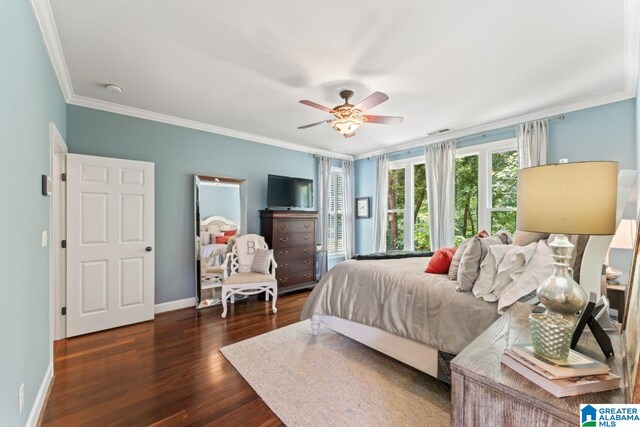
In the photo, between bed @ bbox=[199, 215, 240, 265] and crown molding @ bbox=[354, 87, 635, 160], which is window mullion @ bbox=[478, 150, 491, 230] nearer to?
crown molding @ bbox=[354, 87, 635, 160]

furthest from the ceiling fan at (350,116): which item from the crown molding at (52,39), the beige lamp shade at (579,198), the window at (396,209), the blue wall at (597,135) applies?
the window at (396,209)

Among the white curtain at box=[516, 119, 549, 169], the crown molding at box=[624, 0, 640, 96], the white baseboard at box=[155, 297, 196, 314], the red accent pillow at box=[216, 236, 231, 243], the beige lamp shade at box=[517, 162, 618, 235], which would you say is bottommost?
the white baseboard at box=[155, 297, 196, 314]

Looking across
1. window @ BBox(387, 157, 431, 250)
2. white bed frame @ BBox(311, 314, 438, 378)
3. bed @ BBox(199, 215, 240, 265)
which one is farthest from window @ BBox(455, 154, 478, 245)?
bed @ BBox(199, 215, 240, 265)

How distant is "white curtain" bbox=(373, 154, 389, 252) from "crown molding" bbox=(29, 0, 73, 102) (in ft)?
14.9

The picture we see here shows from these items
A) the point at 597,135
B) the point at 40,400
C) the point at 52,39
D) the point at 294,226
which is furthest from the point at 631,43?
the point at 40,400

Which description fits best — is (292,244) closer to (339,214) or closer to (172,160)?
(339,214)

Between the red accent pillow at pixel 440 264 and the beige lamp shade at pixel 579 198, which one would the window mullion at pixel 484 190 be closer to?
the red accent pillow at pixel 440 264

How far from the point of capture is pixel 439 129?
424 centimetres

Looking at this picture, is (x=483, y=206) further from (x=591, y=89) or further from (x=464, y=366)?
(x=464, y=366)

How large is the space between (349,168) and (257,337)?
3999mm

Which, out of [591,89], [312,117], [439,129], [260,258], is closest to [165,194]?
[260,258]

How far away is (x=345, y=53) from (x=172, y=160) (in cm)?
278

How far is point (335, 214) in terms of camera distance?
19.3 feet

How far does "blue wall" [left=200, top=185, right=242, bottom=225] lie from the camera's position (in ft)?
13.4
